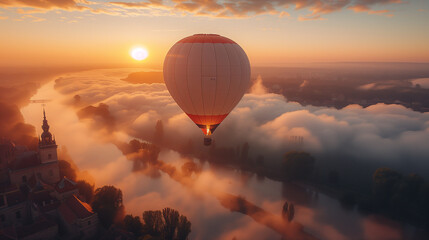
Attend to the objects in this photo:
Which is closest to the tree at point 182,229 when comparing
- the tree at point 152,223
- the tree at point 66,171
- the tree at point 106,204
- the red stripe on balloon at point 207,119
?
the tree at point 152,223

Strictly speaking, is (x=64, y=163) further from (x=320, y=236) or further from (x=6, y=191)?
(x=320, y=236)

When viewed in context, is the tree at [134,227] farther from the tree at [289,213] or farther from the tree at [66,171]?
the tree at [289,213]

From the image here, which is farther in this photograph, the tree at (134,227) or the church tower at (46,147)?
the church tower at (46,147)

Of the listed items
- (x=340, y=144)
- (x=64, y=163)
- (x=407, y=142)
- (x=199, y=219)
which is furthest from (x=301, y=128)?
(x=64, y=163)

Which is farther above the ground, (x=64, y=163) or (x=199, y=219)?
(x=64, y=163)

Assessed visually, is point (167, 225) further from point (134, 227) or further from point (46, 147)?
point (46, 147)

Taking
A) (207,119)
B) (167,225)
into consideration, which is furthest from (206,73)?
(167,225)
